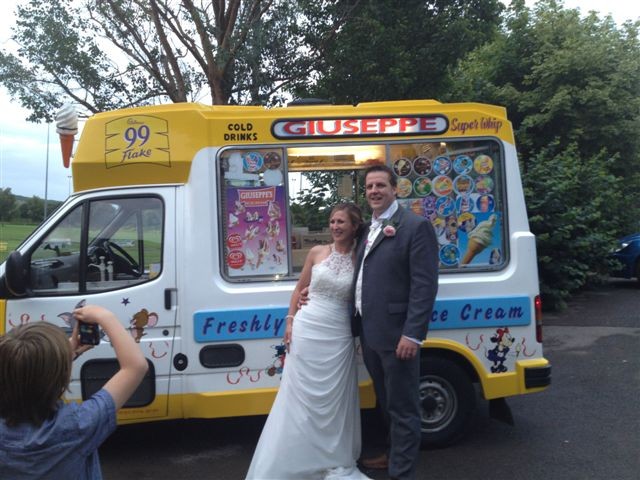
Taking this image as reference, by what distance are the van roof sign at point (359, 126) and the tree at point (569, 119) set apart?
6.28 meters

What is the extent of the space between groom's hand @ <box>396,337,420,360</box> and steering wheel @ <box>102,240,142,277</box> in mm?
1939

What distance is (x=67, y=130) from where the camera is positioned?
5160mm

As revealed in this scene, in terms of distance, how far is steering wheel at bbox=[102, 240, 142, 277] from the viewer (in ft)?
14.7

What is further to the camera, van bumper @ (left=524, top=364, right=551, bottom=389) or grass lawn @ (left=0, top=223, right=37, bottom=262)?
grass lawn @ (left=0, top=223, right=37, bottom=262)

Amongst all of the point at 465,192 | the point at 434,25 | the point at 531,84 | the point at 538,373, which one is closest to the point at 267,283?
the point at 465,192

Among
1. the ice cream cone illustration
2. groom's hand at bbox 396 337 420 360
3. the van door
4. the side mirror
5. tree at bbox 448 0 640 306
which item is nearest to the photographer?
groom's hand at bbox 396 337 420 360

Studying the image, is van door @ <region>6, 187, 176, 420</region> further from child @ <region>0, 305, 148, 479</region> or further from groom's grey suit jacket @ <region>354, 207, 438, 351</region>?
child @ <region>0, 305, 148, 479</region>

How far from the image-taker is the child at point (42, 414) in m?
1.68

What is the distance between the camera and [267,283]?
4.45m

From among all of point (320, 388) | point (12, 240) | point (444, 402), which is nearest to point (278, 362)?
point (320, 388)

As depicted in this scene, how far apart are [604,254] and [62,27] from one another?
425 inches

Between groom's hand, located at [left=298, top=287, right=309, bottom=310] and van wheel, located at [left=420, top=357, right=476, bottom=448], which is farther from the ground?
groom's hand, located at [left=298, top=287, right=309, bottom=310]

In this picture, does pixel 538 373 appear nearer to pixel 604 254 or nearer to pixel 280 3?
pixel 604 254

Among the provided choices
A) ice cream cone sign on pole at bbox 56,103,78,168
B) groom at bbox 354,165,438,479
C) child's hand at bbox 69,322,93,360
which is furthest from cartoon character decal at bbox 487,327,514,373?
ice cream cone sign on pole at bbox 56,103,78,168
